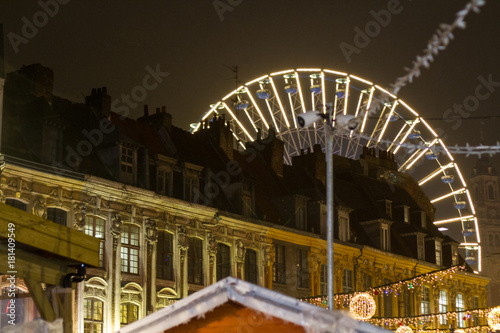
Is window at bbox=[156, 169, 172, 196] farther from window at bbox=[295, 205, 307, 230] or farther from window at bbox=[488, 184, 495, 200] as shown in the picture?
window at bbox=[488, 184, 495, 200]

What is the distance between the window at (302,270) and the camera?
3659 cm

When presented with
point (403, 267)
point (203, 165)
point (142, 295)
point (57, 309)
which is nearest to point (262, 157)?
point (203, 165)

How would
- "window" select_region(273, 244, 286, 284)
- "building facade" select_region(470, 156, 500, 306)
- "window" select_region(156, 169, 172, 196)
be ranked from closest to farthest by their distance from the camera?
"window" select_region(156, 169, 172, 196)
"window" select_region(273, 244, 286, 284)
"building facade" select_region(470, 156, 500, 306)

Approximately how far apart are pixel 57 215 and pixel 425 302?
24524mm

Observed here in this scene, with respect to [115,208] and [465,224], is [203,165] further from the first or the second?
[465,224]

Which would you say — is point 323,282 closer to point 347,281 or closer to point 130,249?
point 347,281

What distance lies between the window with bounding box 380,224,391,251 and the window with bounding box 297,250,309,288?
20.5ft

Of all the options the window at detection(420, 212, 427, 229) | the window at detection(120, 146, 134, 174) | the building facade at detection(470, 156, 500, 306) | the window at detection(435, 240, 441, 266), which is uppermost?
the building facade at detection(470, 156, 500, 306)

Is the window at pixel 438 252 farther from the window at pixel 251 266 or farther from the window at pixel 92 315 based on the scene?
the window at pixel 92 315

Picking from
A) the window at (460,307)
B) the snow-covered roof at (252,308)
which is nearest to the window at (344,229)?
the window at (460,307)

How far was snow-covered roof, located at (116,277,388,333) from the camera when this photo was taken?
28.0 feet

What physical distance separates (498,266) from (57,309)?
134408 mm

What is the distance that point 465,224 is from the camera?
154ft

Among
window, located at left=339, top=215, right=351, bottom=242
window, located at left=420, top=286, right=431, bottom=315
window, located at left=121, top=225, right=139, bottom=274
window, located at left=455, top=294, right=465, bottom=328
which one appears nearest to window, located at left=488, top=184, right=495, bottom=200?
window, located at left=455, top=294, right=465, bottom=328
